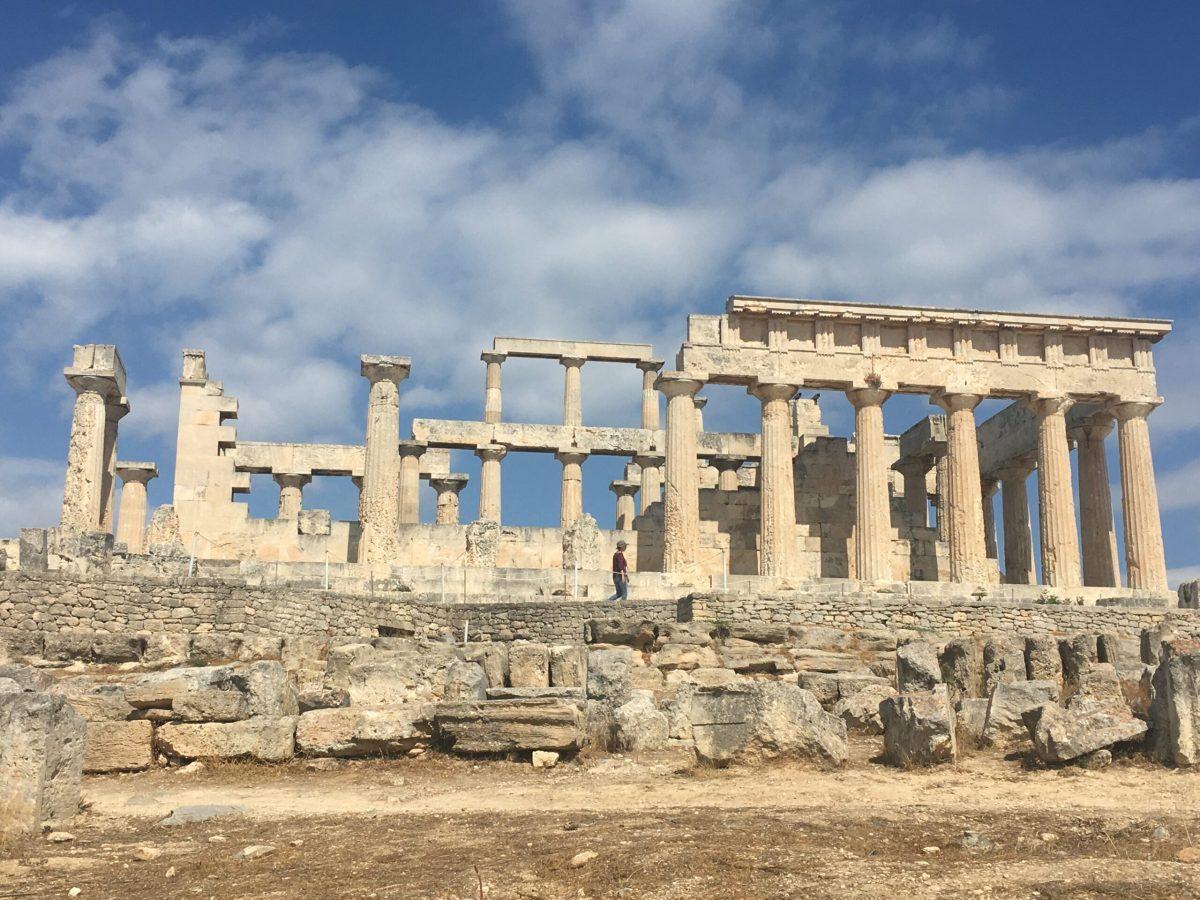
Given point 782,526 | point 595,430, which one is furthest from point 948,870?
point 595,430

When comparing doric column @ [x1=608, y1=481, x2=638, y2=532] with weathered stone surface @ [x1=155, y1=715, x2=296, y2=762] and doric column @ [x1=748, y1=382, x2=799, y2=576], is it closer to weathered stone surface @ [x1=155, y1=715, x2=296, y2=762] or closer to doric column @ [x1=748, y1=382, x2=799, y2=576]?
doric column @ [x1=748, y1=382, x2=799, y2=576]

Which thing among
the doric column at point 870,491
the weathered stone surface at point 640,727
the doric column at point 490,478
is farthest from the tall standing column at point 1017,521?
the weathered stone surface at point 640,727

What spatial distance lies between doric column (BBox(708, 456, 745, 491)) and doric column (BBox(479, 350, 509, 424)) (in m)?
7.35

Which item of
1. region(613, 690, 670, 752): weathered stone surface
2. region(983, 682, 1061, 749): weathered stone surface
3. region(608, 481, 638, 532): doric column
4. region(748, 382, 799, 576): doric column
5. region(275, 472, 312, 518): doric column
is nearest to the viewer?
region(983, 682, 1061, 749): weathered stone surface

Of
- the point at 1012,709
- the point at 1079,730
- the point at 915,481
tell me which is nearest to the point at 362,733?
the point at 1012,709

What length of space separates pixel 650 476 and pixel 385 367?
11.8 m

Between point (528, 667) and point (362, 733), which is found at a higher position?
point (528, 667)

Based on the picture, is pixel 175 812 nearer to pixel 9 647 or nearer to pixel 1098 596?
pixel 9 647

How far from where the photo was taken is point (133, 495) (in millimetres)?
38250

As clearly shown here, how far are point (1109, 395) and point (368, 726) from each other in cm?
2628

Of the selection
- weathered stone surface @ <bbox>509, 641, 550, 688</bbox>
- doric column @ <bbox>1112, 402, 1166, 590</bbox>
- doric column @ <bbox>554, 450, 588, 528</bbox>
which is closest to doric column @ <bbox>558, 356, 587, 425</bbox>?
doric column @ <bbox>554, 450, 588, 528</bbox>

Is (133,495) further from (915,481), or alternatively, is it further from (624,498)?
(915,481)

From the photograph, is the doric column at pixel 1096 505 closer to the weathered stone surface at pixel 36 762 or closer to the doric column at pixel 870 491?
the doric column at pixel 870 491

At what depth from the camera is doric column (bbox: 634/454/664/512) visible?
123ft
